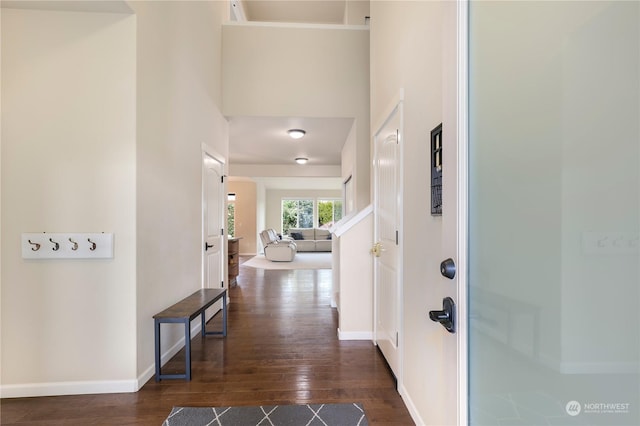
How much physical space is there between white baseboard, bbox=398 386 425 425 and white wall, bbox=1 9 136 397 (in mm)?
1876

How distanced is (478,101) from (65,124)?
A: 2.52 m

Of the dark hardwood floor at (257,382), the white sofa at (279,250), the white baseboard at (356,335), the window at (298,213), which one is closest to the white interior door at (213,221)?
the dark hardwood floor at (257,382)

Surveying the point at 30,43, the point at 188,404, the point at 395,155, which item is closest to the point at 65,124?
the point at 30,43

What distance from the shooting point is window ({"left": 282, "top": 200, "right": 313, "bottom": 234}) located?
44.6 feet

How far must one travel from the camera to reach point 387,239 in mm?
2479

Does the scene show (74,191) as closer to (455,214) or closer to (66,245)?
(66,245)

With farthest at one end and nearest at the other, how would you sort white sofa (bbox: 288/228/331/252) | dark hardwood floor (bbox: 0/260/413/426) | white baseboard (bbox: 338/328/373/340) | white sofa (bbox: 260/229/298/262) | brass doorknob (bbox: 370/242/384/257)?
1. white sofa (bbox: 288/228/331/252)
2. white sofa (bbox: 260/229/298/262)
3. white baseboard (bbox: 338/328/373/340)
4. brass doorknob (bbox: 370/242/384/257)
5. dark hardwood floor (bbox: 0/260/413/426)

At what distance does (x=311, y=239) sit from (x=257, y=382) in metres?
9.59

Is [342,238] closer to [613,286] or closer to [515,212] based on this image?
[515,212]

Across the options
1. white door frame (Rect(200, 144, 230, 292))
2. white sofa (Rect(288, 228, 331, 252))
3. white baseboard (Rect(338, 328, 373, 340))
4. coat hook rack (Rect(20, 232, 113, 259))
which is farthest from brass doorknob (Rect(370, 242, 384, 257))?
white sofa (Rect(288, 228, 331, 252))

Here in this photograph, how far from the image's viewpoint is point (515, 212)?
0.82m

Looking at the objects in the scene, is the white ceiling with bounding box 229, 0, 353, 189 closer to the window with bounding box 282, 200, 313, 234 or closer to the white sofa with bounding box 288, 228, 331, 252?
the white sofa with bounding box 288, 228, 331, 252

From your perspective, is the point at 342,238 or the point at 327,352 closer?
the point at 327,352

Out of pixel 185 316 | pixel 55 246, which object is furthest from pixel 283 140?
pixel 55 246
